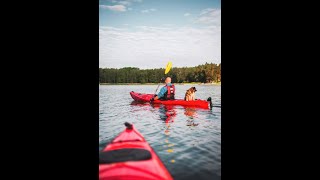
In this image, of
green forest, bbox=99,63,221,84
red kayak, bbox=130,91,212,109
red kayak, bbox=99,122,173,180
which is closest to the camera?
red kayak, bbox=99,122,173,180

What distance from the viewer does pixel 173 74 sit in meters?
4.00

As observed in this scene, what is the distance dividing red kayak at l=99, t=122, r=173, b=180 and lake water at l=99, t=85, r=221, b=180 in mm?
255

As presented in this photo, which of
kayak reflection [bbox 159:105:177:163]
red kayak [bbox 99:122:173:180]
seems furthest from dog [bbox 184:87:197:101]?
red kayak [bbox 99:122:173:180]

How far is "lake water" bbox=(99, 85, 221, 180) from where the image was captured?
114 inches

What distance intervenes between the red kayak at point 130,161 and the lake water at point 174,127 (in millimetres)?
255

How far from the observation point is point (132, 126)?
10.7 feet

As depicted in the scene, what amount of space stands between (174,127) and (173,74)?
0.88m

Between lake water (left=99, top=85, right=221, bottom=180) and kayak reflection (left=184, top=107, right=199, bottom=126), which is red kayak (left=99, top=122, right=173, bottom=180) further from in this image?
kayak reflection (left=184, top=107, right=199, bottom=126)

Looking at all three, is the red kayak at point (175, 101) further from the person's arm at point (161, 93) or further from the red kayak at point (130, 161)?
the red kayak at point (130, 161)

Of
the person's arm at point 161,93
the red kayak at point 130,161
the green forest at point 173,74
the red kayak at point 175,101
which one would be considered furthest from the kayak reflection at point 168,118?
the green forest at point 173,74

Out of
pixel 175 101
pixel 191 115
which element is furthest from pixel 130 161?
pixel 175 101
